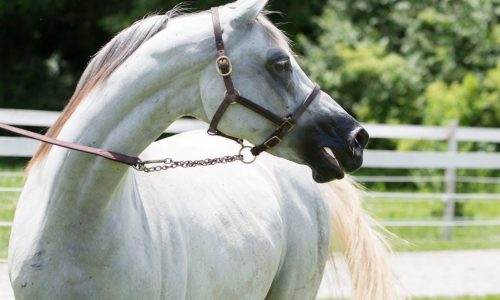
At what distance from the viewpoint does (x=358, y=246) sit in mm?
4914

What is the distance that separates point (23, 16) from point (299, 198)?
50.0 feet

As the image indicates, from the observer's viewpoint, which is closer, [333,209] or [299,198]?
[299,198]

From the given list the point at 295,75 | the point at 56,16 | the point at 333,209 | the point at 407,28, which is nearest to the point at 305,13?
the point at 407,28

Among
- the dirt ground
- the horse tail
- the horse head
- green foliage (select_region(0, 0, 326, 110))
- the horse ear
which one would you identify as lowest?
green foliage (select_region(0, 0, 326, 110))

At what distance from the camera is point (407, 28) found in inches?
618

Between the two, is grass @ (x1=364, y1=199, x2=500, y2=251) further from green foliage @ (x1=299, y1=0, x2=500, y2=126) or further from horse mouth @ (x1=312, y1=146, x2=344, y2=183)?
horse mouth @ (x1=312, y1=146, x2=344, y2=183)

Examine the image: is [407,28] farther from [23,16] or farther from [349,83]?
[23,16]

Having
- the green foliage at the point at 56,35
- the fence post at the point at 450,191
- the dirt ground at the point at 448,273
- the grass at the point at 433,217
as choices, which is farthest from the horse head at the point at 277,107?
the green foliage at the point at 56,35

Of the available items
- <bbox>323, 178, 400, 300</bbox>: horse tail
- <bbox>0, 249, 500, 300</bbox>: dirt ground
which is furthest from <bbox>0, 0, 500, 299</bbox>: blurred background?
<bbox>323, 178, 400, 300</bbox>: horse tail

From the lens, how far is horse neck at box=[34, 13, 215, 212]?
318 centimetres

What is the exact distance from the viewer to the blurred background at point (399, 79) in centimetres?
1049

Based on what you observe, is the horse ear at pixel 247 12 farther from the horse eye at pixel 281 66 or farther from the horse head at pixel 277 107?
the horse eye at pixel 281 66

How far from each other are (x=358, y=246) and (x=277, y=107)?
1.92 meters

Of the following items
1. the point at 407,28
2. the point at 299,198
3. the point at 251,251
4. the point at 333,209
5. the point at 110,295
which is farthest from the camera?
the point at 407,28
